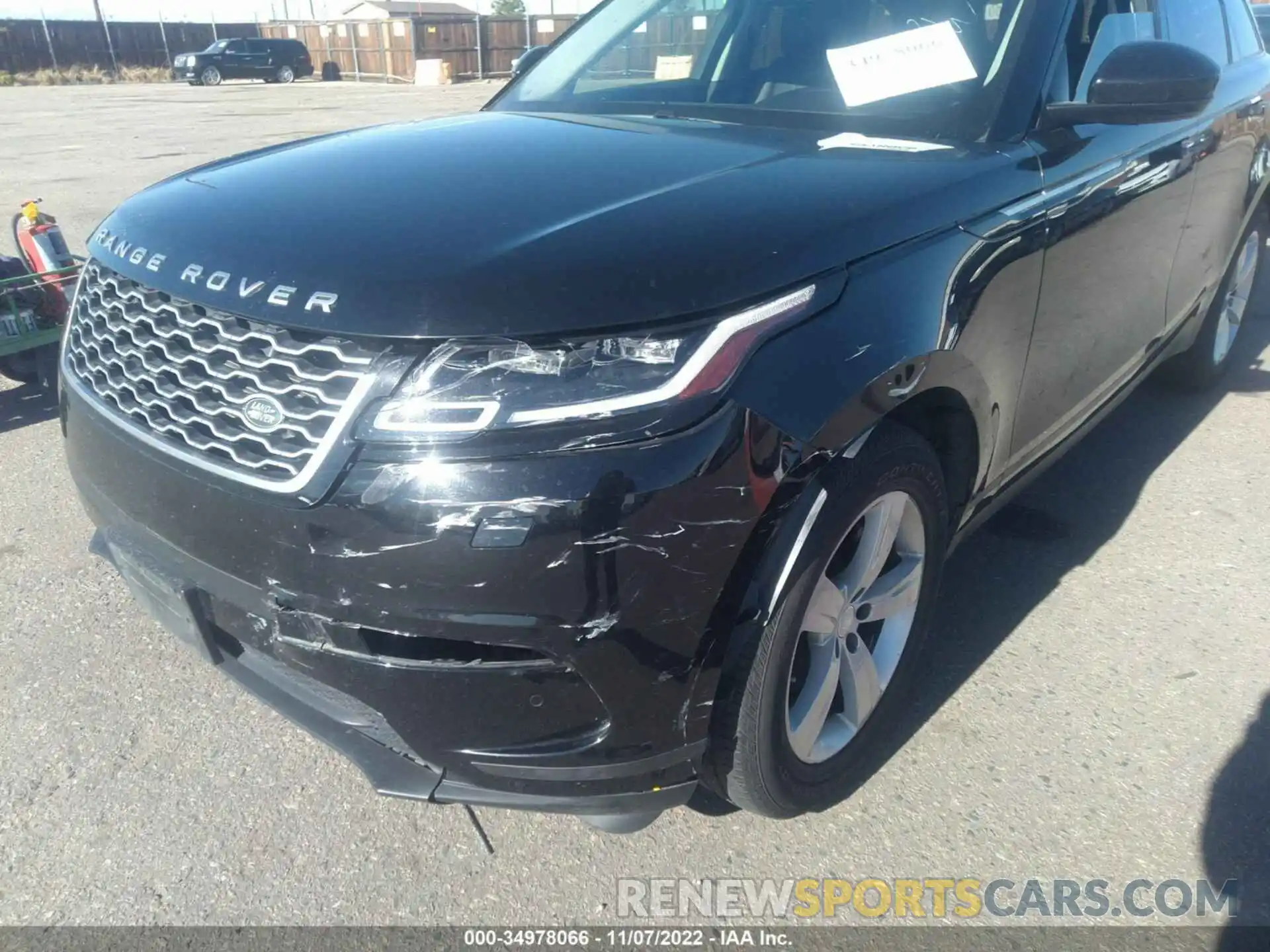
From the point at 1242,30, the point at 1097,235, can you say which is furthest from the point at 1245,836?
the point at 1242,30

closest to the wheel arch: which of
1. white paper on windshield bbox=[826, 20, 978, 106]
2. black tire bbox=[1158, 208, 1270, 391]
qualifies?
white paper on windshield bbox=[826, 20, 978, 106]

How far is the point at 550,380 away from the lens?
1.61 m

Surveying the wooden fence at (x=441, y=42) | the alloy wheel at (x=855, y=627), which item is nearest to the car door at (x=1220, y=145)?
the alloy wheel at (x=855, y=627)

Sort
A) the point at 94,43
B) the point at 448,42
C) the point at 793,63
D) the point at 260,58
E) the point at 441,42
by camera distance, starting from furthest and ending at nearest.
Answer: the point at 94,43 → the point at 448,42 → the point at 441,42 → the point at 260,58 → the point at 793,63

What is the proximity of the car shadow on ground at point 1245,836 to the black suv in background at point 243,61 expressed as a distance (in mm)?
38350

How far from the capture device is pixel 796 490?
1.74m

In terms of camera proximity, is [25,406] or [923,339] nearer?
[923,339]

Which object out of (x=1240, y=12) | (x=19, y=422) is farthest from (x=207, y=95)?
(x=1240, y=12)

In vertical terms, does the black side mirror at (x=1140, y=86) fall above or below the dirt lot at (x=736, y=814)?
above

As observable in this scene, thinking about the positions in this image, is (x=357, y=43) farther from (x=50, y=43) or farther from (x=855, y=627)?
(x=855, y=627)

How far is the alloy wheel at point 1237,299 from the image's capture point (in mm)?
4449

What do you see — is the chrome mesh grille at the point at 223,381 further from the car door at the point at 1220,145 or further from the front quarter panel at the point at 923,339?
the car door at the point at 1220,145

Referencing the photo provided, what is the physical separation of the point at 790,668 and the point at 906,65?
5.40ft

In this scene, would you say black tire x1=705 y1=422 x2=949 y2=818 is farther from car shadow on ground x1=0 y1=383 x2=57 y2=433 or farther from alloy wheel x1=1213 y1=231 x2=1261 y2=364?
car shadow on ground x1=0 y1=383 x2=57 y2=433
